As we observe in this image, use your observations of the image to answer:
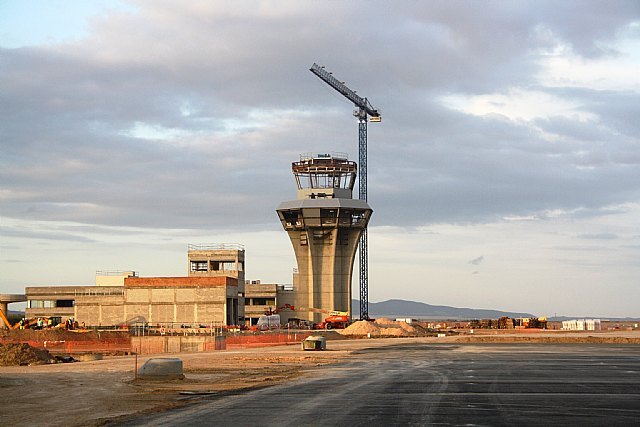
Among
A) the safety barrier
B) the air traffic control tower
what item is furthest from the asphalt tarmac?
the air traffic control tower

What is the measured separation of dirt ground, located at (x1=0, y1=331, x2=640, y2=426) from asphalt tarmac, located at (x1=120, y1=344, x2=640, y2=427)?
2.49m

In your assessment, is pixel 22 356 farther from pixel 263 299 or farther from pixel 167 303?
pixel 263 299

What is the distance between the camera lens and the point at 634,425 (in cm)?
2575

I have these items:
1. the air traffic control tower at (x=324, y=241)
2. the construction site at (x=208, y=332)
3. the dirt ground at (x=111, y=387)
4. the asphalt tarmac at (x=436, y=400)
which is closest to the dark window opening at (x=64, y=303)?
the construction site at (x=208, y=332)

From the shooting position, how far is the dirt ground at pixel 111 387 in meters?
32.4

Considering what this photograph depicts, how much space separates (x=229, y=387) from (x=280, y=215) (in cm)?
14380

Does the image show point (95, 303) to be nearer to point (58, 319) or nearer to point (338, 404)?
point (58, 319)

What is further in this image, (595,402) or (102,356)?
(102,356)

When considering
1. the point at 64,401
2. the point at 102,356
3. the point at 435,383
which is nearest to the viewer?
the point at 64,401

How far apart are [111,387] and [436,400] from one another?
64.5 feet

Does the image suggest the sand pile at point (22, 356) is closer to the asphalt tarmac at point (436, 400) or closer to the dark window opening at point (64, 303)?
the asphalt tarmac at point (436, 400)

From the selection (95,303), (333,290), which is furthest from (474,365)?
(333,290)

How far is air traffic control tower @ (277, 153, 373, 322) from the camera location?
18050 centimetres

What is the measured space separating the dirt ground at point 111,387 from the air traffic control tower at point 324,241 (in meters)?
110
